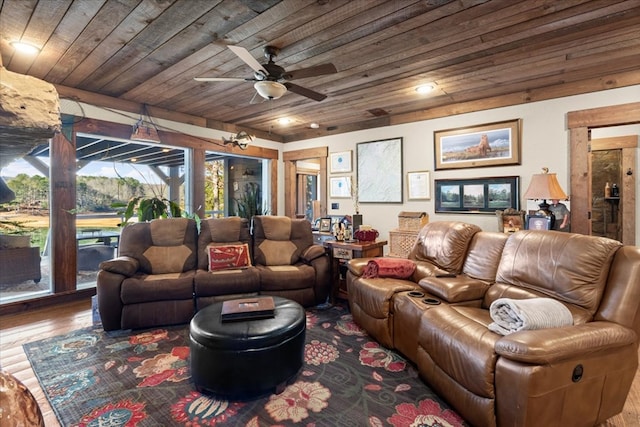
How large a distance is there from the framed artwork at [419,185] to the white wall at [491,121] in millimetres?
68

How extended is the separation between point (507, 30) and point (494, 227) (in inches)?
94.3

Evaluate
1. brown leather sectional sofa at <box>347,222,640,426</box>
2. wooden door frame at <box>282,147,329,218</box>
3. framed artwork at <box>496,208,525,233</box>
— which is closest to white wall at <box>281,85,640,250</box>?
framed artwork at <box>496,208,525,233</box>

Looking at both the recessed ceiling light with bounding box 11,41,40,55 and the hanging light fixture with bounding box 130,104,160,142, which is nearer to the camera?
the recessed ceiling light with bounding box 11,41,40,55

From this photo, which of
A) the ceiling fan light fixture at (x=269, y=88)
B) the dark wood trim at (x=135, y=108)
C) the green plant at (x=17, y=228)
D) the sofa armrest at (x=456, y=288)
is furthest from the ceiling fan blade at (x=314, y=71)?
the green plant at (x=17, y=228)

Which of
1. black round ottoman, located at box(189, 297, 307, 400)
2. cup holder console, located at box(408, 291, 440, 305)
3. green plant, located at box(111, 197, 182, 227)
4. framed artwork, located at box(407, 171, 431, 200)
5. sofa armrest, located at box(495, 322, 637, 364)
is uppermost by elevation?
framed artwork, located at box(407, 171, 431, 200)

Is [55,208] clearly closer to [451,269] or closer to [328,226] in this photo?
[328,226]

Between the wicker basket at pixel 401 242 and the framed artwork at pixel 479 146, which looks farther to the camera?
the wicker basket at pixel 401 242

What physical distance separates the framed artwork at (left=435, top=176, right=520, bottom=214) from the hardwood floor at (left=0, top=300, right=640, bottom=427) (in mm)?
2122

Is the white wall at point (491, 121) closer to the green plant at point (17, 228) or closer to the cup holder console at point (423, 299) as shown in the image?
the cup holder console at point (423, 299)

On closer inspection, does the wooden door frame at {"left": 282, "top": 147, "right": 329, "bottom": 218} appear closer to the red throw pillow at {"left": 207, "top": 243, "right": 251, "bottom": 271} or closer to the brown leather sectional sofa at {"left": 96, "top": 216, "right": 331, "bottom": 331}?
the brown leather sectional sofa at {"left": 96, "top": 216, "right": 331, "bottom": 331}

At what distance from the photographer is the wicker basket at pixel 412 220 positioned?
4.37 metres

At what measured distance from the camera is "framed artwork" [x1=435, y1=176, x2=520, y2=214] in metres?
3.88

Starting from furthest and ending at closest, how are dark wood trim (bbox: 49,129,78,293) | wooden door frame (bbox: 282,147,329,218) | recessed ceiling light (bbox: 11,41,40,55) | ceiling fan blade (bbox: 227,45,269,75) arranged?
1. wooden door frame (bbox: 282,147,329,218)
2. dark wood trim (bbox: 49,129,78,293)
3. recessed ceiling light (bbox: 11,41,40,55)
4. ceiling fan blade (bbox: 227,45,269,75)

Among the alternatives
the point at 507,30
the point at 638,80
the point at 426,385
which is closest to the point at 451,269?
the point at 426,385
